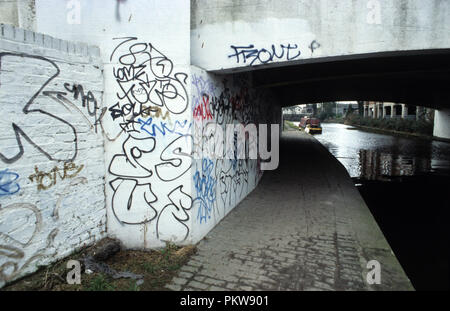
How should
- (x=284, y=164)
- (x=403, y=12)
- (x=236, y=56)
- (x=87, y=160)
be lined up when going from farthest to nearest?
(x=284, y=164), (x=236, y=56), (x=403, y=12), (x=87, y=160)

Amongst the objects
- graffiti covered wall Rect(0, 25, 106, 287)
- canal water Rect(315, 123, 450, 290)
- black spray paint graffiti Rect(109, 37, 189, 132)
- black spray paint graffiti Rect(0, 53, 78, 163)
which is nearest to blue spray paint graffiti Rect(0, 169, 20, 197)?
graffiti covered wall Rect(0, 25, 106, 287)

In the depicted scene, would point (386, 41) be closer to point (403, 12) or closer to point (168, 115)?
point (403, 12)

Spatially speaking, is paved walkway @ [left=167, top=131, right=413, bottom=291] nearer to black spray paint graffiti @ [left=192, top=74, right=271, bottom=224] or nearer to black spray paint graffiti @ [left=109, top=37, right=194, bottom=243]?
black spray paint graffiti @ [left=192, top=74, right=271, bottom=224]

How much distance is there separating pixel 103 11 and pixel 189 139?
232 cm

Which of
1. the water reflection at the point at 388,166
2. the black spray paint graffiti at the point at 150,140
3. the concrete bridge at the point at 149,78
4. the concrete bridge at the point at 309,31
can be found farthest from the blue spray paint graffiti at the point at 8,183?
the water reflection at the point at 388,166

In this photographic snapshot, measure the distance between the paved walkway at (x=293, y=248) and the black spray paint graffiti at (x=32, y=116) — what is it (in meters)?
2.31

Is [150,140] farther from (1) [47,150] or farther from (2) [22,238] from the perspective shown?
(2) [22,238]

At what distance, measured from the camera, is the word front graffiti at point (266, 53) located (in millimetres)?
4773

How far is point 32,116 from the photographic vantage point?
142 inches

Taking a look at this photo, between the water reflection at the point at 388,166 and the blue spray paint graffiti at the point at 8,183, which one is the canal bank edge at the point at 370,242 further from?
the blue spray paint graffiti at the point at 8,183

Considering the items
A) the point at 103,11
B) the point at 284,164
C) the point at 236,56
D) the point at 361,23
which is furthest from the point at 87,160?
the point at 284,164

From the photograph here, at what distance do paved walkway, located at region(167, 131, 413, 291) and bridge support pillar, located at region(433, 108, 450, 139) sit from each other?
2322cm

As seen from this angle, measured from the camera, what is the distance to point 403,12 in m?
4.60

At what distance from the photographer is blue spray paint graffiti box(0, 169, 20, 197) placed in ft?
10.7
